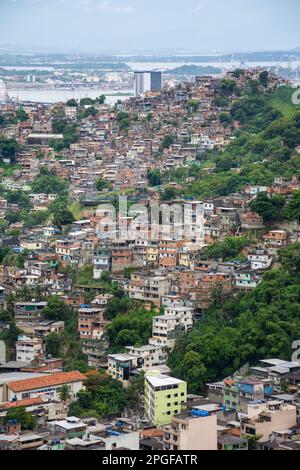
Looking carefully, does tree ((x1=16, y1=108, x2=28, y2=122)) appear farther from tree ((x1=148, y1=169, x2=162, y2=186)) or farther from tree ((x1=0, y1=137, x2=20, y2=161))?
tree ((x1=148, y1=169, x2=162, y2=186))

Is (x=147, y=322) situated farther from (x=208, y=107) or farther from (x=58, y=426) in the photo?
(x=208, y=107)

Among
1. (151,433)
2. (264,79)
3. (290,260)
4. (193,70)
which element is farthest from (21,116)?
(193,70)

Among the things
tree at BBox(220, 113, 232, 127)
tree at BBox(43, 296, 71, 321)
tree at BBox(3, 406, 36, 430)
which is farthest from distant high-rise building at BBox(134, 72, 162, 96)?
tree at BBox(3, 406, 36, 430)

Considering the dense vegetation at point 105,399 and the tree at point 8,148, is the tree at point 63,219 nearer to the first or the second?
the tree at point 8,148

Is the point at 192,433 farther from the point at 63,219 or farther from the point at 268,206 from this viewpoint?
the point at 63,219

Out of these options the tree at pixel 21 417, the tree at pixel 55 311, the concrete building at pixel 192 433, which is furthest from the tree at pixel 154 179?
the concrete building at pixel 192 433
